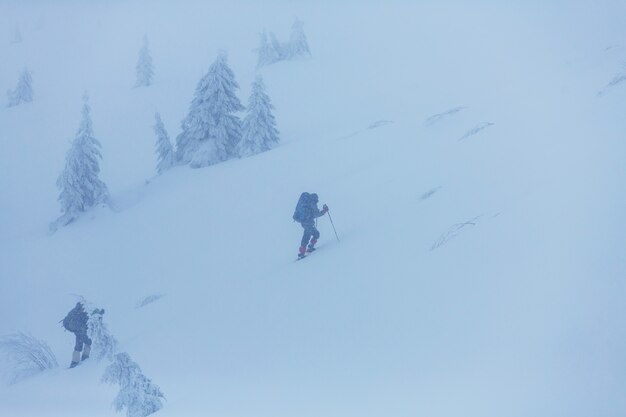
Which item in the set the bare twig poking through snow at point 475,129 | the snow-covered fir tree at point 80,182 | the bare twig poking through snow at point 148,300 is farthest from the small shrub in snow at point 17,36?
the bare twig poking through snow at point 475,129

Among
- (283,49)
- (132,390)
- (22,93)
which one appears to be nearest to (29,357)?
(132,390)

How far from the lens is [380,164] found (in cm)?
1753

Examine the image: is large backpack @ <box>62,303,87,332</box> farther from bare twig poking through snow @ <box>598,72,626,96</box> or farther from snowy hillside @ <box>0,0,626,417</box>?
bare twig poking through snow @ <box>598,72,626,96</box>

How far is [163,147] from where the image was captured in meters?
28.4

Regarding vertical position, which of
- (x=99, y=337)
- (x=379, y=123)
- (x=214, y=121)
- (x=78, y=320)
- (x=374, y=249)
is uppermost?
(x=214, y=121)

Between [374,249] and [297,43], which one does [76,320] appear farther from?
[297,43]

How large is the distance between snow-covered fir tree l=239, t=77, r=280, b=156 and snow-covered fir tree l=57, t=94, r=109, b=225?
6799 mm

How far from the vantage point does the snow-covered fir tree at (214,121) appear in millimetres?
26578

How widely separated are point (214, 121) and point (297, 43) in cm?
1913

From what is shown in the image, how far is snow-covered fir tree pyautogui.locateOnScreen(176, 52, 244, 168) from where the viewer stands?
26578 millimetres

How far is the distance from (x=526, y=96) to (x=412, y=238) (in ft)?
40.3

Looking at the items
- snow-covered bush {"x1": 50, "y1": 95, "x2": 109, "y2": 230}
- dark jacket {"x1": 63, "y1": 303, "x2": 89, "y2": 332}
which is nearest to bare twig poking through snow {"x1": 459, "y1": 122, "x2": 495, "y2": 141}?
dark jacket {"x1": 63, "y1": 303, "x2": 89, "y2": 332}

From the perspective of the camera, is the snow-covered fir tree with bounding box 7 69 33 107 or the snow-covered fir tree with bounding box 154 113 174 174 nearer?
the snow-covered fir tree with bounding box 154 113 174 174

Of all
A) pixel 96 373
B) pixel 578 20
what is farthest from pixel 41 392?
pixel 578 20
